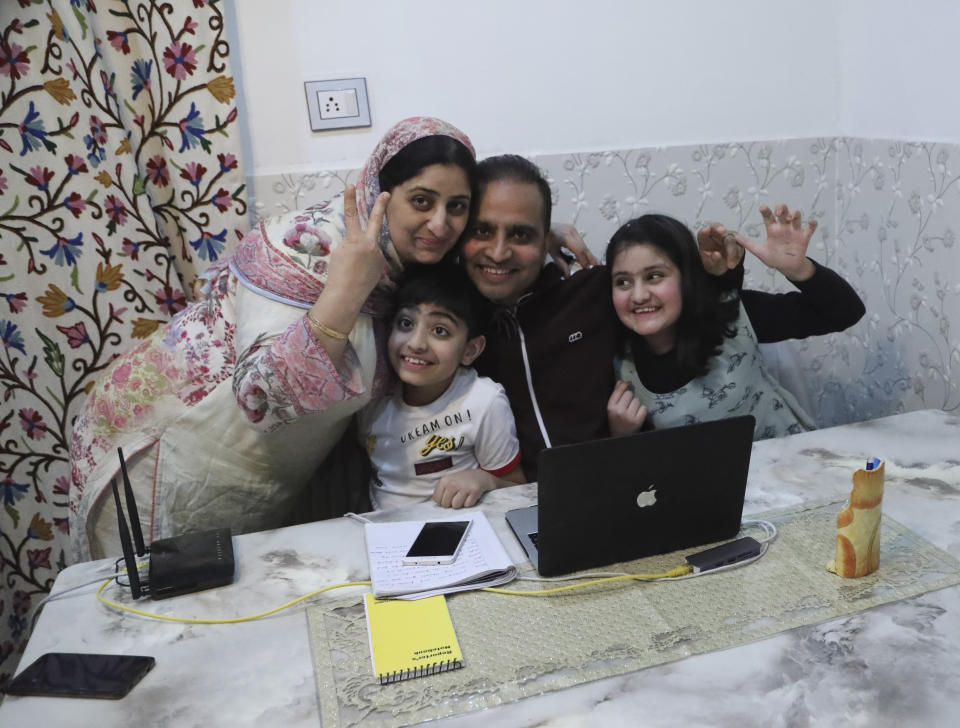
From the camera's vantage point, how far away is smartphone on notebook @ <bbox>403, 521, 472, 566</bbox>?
1.12 m

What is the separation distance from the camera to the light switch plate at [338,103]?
1785 millimetres

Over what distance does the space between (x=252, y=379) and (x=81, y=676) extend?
49cm

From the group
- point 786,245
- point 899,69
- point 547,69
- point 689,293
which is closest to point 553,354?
point 689,293

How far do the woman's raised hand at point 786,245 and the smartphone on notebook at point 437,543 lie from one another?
83 cm

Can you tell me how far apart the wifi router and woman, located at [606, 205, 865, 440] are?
851 mm

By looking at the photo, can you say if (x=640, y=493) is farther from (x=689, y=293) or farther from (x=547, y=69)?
(x=547, y=69)

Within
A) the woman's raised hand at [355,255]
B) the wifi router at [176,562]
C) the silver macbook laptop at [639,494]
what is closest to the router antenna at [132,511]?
the wifi router at [176,562]

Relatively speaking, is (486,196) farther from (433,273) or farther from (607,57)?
(607,57)

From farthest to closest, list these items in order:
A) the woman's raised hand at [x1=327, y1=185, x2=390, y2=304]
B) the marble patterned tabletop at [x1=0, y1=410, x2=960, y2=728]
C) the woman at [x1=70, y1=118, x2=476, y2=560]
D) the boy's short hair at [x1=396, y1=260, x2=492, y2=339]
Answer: the boy's short hair at [x1=396, y1=260, x2=492, y2=339]
the woman at [x1=70, y1=118, x2=476, y2=560]
the woman's raised hand at [x1=327, y1=185, x2=390, y2=304]
the marble patterned tabletop at [x1=0, y1=410, x2=960, y2=728]

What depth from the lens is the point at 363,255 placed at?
120 cm

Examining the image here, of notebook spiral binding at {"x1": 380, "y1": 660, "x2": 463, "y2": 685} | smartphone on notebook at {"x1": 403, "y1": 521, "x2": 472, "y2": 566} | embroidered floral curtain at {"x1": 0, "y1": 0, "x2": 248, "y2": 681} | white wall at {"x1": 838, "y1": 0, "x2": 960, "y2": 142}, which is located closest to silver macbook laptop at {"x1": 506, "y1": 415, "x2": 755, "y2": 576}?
smartphone on notebook at {"x1": 403, "y1": 521, "x2": 472, "y2": 566}

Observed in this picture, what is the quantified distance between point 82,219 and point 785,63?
183 centimetres

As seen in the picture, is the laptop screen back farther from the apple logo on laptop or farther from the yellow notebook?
the yellow notebook

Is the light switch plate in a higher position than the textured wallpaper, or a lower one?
higher
